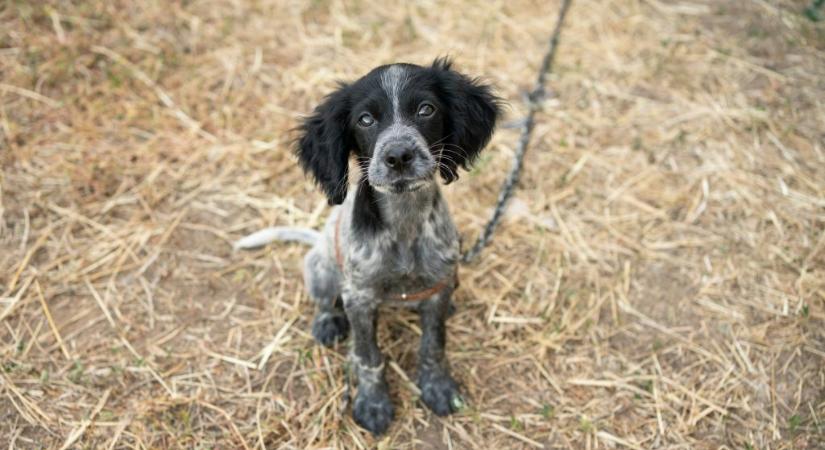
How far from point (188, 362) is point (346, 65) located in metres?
3.21

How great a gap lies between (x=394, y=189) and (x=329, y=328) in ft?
4.57

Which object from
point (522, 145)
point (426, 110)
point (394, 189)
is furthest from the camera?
point (522, 145)

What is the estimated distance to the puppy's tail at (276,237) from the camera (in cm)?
440

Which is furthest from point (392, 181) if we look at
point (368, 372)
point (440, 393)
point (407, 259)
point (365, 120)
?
point (440, 393)

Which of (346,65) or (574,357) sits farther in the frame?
(346,65)

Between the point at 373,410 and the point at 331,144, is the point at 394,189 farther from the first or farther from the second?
the point at 373,410

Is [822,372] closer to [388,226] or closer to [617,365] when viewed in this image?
[617,365]

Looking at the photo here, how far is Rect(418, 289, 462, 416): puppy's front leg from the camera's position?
354 centimetres

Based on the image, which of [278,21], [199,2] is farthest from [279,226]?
[199,2]

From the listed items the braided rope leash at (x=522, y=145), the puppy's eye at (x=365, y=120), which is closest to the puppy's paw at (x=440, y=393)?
the braided rope leash at (x=522, y=145)

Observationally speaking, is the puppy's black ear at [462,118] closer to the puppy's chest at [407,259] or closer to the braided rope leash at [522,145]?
the puppy's chest at [407,259]

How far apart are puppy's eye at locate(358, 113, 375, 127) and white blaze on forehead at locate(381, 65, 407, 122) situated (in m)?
0.12

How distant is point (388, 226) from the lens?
127 inches

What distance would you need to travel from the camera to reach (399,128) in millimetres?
2957
